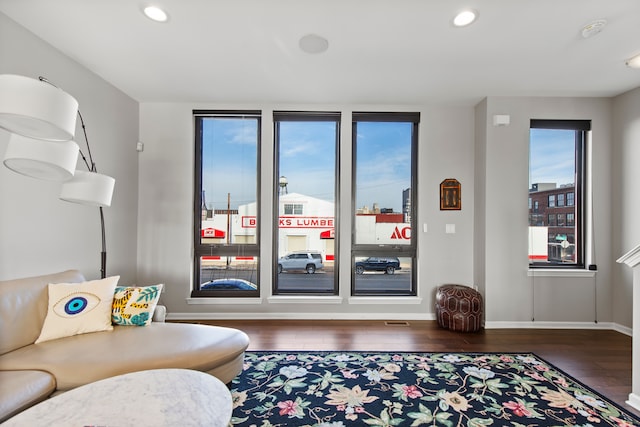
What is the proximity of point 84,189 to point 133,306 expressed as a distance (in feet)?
3.07

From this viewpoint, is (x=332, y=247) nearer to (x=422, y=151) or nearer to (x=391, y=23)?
(x=422, y=151)

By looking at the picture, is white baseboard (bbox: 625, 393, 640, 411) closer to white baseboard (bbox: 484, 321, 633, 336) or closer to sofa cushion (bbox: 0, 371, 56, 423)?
white baseboard (bbox: 484, 321, 633, 336)

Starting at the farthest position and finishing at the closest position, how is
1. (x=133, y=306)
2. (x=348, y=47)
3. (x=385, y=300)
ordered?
(x=385, y=300) < (x=348, y=47) < (x=133, y=306)

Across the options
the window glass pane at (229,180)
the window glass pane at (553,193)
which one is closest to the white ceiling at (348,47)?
the window glass pane at (229,180)

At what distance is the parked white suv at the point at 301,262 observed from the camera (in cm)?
368

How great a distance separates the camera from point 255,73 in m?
2.78

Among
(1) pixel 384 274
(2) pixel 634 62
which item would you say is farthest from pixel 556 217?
(1) pixel 384 274

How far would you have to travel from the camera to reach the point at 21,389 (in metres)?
1.42

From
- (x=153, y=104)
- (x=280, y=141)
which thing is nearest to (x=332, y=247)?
(x=280, y=141)

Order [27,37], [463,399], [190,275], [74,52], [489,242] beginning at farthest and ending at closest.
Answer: [190,275]
[489,242]
[74,52]
[27,37]
[463,399]

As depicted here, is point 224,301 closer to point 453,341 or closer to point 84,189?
point 84,189

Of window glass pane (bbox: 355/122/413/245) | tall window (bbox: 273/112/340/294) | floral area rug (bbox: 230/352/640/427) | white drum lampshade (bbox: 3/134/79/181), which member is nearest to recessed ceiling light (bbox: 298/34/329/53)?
tall window (bbox: 273/112/340/294)

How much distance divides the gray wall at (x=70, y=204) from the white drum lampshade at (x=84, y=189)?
55cm

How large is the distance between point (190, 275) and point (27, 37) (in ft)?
8.44
